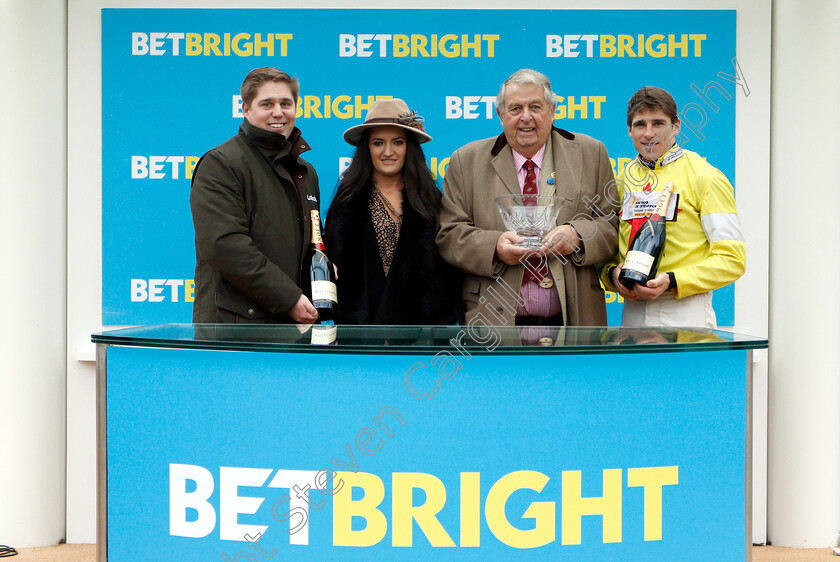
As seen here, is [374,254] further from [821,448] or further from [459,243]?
[821,448]

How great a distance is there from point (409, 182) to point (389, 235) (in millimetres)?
237

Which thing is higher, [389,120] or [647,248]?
[389,120]

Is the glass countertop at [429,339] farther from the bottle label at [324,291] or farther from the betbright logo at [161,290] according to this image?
the betbright logo at [161,290]

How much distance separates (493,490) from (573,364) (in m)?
0.38

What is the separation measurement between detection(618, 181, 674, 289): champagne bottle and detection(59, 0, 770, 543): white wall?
1.27 meters

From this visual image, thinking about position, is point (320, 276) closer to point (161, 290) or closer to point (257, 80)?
point (257, 80)

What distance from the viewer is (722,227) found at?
9.71ft

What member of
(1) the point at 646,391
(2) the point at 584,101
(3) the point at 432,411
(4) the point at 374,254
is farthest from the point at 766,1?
(3) the point at 432,411

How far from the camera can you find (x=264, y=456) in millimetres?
2033

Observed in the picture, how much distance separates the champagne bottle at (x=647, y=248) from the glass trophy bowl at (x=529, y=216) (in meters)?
0.32

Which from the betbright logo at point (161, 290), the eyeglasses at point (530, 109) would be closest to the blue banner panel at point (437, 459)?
the eyeglasses at point (530, 109)

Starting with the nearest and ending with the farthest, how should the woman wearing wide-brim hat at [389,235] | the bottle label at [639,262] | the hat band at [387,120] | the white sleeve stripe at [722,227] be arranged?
the bottle label at [639,262]
the white sleeve stripe at [722,227]
the woman wearing wide-brim hat at [389,235]
the hat band at [387,120]

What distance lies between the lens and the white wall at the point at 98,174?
158 inches

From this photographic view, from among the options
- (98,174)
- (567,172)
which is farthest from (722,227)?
(98,174)
